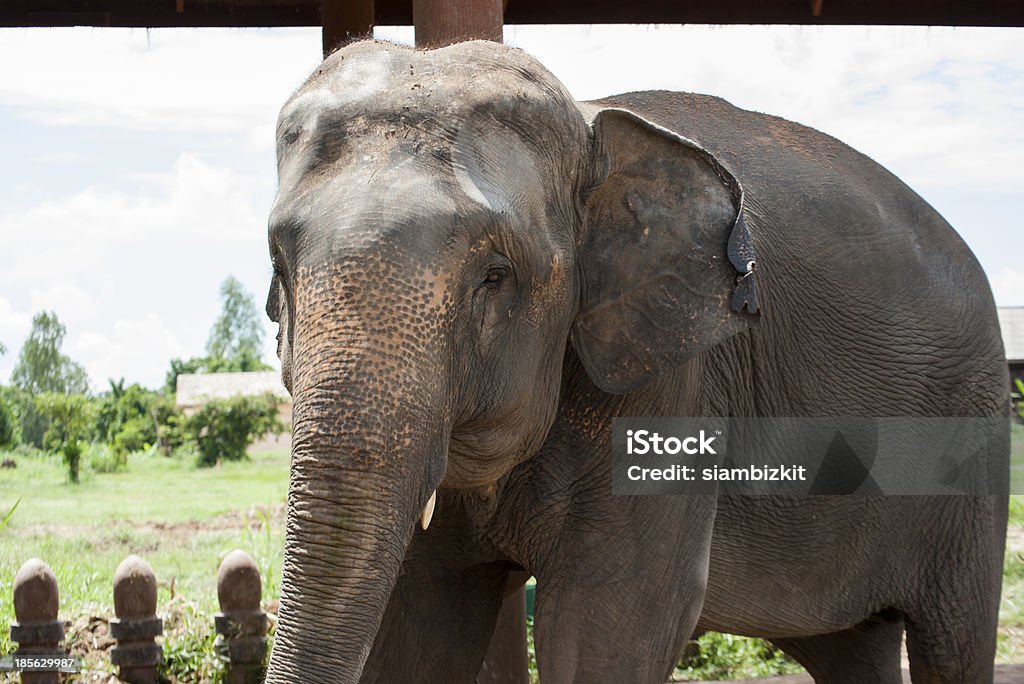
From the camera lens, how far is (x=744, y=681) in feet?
18.1

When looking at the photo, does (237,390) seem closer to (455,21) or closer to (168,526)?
(168,526)

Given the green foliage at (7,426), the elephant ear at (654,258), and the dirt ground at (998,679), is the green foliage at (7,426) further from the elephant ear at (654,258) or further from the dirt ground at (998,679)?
the elephant ear at (654,258)

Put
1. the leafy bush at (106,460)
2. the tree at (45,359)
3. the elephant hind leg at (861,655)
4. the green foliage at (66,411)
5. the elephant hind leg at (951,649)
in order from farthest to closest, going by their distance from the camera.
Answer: the tree at (45,359), the green foliage at (66,411), the leafy bush at (106,460), the elephant hind leg at (861,655), the elephant hind leg at (951,649)

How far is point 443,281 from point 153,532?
447 inches

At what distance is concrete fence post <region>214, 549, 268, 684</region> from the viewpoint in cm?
553

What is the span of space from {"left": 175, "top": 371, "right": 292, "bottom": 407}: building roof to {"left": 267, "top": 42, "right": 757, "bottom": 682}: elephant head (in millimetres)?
24066

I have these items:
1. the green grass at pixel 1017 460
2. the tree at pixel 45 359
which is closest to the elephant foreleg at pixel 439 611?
the green grass at pixel 1017 460

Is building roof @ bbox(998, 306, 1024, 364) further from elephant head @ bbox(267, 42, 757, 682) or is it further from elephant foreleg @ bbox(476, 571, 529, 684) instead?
elephant head @ bbox(267, 42, 757, 682)

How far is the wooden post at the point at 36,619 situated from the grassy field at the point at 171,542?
0.26 metres

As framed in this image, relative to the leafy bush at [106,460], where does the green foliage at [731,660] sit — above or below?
above

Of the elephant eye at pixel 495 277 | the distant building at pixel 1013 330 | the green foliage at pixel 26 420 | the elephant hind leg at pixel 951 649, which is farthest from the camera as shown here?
the green foliage at pixel 26 420

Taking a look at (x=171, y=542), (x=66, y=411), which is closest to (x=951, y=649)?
(x=171, y=542)

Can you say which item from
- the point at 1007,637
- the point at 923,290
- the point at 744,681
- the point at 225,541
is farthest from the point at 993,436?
the point at 225,541

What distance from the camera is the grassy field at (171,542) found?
6.05 m
